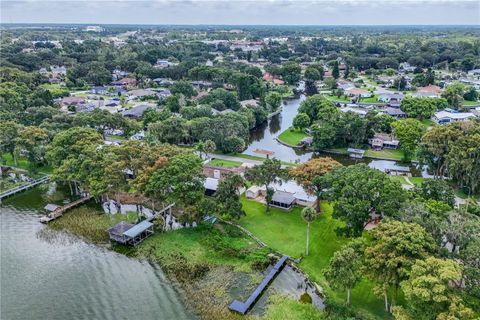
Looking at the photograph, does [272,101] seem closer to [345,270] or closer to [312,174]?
[312,174]

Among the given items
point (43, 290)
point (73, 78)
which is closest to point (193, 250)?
point (43, 290)

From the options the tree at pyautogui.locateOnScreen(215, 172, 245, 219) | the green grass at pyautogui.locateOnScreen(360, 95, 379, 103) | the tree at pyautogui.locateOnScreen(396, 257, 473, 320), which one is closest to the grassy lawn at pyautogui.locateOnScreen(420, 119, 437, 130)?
the green grass at pyautogui.locateOnScreen(360, 95, 379, 103)

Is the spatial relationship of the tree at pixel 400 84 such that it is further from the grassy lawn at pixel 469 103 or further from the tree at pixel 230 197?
the tree at pixel 230 197

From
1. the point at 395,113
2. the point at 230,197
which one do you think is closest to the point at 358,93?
the point at 395,113

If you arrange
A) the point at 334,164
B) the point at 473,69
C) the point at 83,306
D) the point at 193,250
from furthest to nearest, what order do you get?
the point at 473,69 < the point at 334,164 < the point at 193,250 < the point at 83,306

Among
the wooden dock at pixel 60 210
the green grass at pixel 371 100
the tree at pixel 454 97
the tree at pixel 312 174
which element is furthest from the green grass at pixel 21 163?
the tree at pixel 454 97

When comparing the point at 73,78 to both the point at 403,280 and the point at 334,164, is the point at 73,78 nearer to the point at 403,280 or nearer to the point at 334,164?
the point at 334,164
